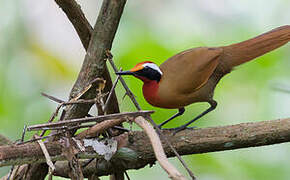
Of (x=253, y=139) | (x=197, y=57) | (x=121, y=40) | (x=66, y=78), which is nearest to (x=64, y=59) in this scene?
(x=66, y=78)

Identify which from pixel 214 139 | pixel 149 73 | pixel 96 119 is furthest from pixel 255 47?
pixel 96 119

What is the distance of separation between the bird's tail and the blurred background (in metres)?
0.24

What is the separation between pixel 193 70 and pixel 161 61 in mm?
484

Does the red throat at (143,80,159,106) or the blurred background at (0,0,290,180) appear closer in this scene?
the red throat at (143,80,159,106)

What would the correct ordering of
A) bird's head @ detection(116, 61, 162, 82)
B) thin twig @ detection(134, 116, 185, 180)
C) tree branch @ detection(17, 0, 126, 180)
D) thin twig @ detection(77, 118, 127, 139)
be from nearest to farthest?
1. thin twig @ detection(134, 116, 185, 180)
2. thin twig @ detection(77, 118, 127, 139)
3. tree branch @ detection(17, 0, 126, 180)
4. bird's head @ detection(116, 61, 162, 82)

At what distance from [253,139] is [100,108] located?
0.59 metres

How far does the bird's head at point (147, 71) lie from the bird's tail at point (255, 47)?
0.39 meters

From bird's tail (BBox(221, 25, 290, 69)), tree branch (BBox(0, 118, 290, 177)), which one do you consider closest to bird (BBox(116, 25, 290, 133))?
bird's tail (BBox(221, 25, 290, 69))

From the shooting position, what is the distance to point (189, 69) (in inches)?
86.0

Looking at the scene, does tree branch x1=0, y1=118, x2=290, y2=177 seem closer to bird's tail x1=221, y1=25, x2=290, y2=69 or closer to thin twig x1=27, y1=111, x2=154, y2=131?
thin twig x1=27, y1=111, x2=154, y2=131

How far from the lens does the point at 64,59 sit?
2.86 meters

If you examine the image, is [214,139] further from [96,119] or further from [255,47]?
[255,47]

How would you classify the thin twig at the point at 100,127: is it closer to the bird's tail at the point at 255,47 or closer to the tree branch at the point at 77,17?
the tree branch at the point at 77,17

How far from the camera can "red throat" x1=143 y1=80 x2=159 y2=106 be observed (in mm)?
2098
